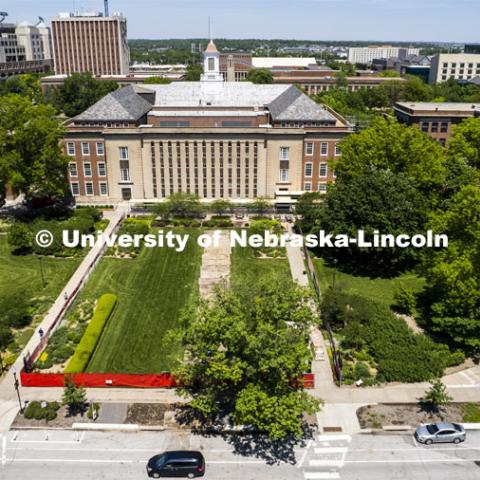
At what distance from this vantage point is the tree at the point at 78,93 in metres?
159

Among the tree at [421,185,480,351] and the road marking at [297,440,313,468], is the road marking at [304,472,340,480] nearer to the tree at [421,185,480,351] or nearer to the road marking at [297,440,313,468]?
the road marking at [297,440,313,468]

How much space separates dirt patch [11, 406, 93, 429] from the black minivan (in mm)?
7767

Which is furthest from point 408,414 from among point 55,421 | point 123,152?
point 123,152

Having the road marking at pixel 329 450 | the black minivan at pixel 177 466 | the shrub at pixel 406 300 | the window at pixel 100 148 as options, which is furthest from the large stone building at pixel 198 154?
the black minivan at pixel 177 466

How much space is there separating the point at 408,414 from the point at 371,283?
74.5 ft

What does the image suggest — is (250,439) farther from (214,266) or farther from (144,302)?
(214,266)

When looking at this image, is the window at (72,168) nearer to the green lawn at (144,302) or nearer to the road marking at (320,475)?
the green lawn at (144,302)

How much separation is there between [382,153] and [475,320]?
99.6ft

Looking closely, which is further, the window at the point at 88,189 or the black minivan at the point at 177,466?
the window at the point at 88,189

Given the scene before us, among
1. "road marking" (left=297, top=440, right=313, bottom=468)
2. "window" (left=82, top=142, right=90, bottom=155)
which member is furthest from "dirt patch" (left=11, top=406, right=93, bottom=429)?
"window" (left=82, top=142, right=90, bottom=155)

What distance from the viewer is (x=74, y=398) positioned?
128 feet

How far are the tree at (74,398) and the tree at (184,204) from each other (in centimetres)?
4196

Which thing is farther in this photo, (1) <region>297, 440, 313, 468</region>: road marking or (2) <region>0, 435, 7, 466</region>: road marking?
(2) <region>0, 435, 7, 466</region>: road marking

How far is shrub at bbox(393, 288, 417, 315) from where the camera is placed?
53469mm
